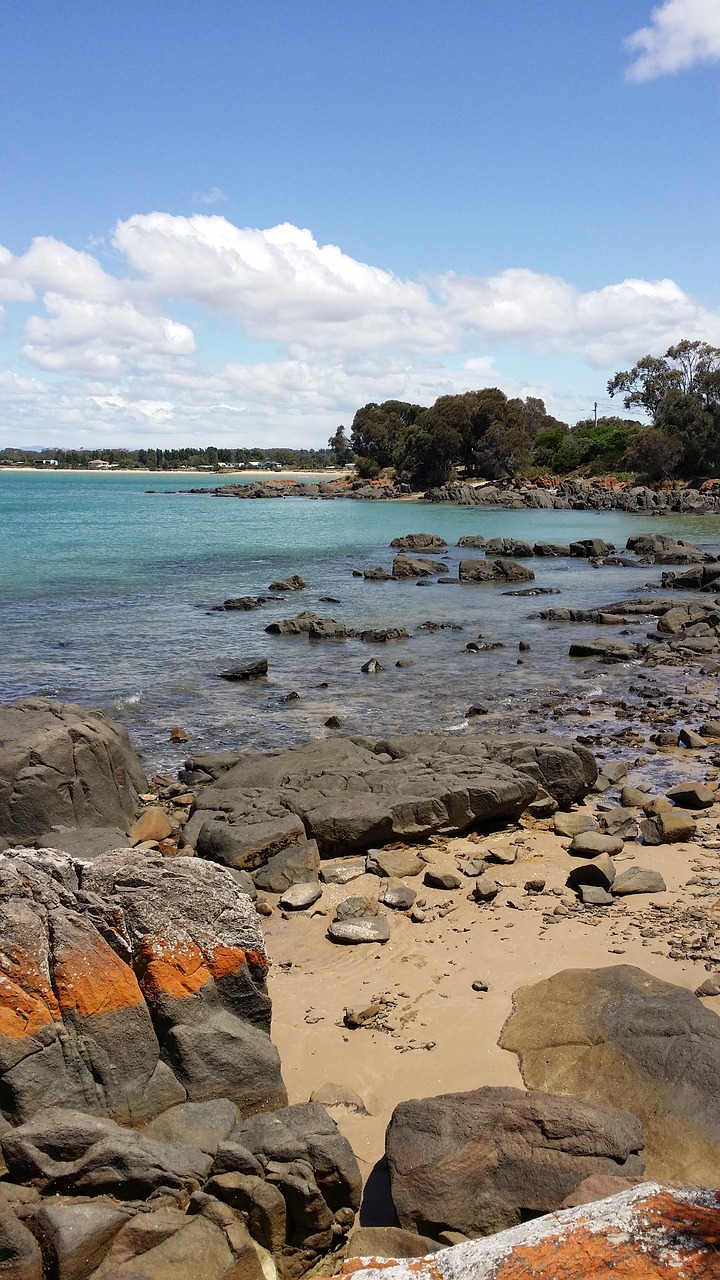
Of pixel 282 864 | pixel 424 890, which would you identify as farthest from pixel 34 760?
pixel 424 890

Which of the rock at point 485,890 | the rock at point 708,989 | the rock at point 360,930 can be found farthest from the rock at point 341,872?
the rock at point 708,989

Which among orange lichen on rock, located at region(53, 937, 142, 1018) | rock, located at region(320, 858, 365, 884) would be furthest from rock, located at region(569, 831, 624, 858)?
orange lichen on rock, located at region(53, 937, 142, 1018)

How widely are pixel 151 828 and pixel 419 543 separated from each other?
45529 mm

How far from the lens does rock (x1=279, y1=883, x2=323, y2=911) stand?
32.0 ft

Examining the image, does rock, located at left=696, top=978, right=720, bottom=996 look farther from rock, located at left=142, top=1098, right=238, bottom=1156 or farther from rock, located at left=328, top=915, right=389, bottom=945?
rock, located at left=142, top=1098, right=238, bottom=1156

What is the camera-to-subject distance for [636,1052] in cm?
633

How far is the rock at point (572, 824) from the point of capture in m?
11.9

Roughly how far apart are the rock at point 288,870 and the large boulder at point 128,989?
353cm

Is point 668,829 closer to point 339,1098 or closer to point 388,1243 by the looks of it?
point 339,1098

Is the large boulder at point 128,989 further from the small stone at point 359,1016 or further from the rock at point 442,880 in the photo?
the rock at point 442,880

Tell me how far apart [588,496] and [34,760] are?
283 feet

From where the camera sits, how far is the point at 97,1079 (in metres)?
5.78

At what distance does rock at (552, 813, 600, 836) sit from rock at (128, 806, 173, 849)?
17.5ft

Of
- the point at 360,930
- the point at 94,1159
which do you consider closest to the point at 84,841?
the point at 360,930
